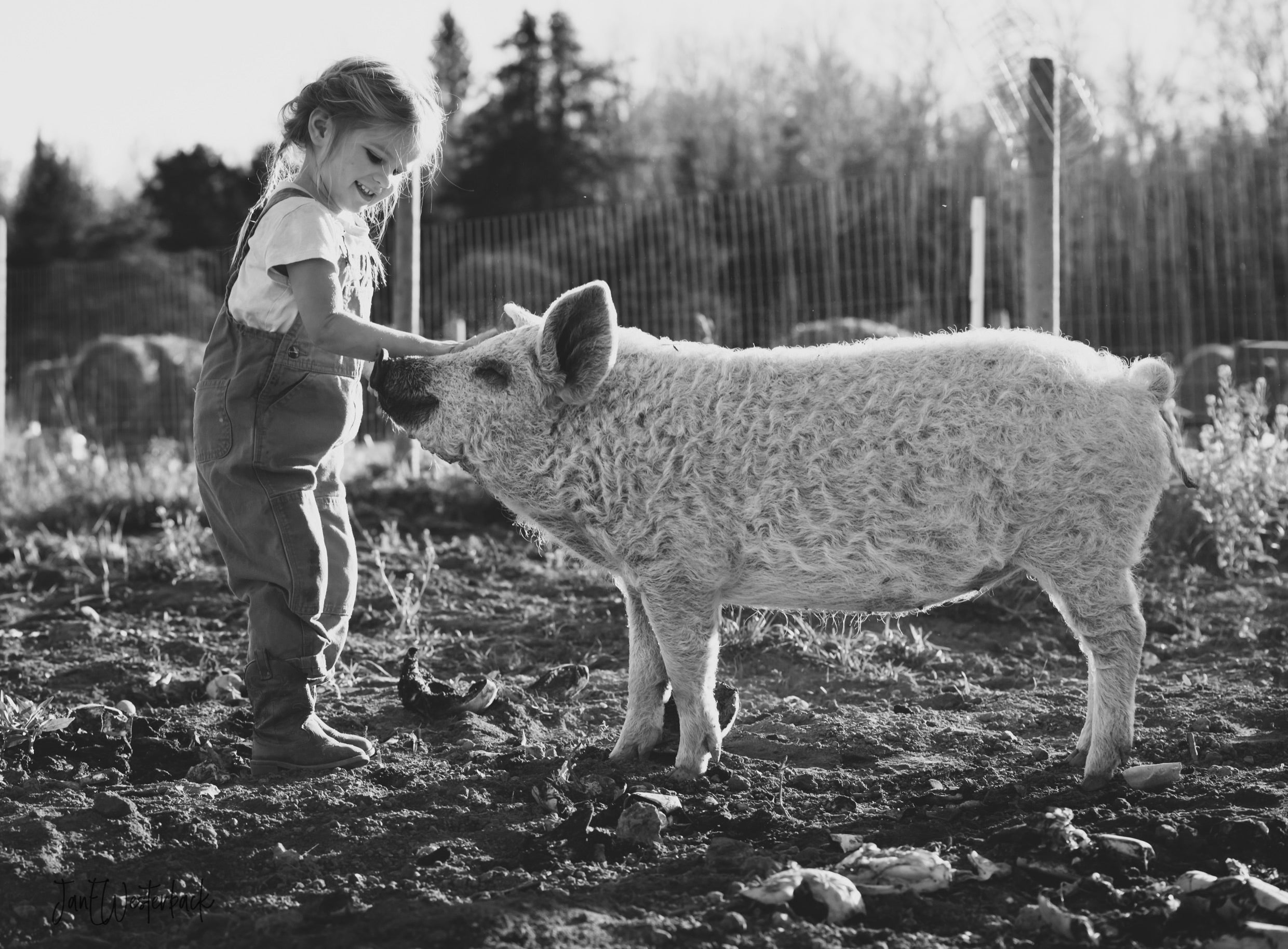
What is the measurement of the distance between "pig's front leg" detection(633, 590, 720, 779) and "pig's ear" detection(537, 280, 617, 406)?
0.65 metres

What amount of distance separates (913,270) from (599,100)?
1483 cm

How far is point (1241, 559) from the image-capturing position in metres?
6.73

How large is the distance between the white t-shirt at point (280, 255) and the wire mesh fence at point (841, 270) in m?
9.62

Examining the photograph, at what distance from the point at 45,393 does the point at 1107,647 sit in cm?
1460

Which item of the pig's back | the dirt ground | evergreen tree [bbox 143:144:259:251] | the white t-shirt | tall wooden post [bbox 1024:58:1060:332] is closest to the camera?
the dirt ground

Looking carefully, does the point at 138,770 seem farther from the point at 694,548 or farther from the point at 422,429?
the point at 694,548

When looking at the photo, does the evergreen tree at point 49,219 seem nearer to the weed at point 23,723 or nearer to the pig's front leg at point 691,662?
the weed at point 23,723

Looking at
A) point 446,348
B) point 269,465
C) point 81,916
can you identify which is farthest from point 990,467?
point 81,916

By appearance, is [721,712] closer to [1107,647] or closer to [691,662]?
[691,662]

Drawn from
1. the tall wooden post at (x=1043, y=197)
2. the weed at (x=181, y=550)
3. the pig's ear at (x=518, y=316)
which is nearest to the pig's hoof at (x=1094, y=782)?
the pig's ear at (x=518, y=316)

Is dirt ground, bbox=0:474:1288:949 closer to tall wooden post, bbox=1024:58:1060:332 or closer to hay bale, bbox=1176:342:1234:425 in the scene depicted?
tall wooden post, bbox=1024:58:1060:332

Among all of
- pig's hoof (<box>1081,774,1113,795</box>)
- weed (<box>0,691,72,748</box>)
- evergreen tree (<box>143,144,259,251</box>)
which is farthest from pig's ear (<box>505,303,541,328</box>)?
evergreen tree (<box>143,144,259,251</box>)

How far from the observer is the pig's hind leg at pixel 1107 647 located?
377cm

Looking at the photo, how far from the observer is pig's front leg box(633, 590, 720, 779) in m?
3.80
